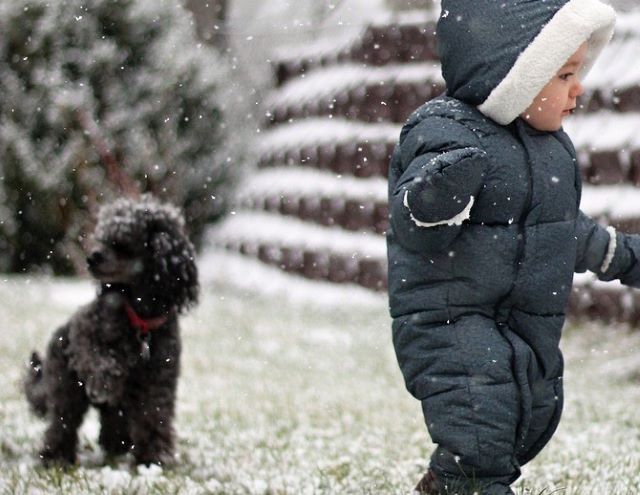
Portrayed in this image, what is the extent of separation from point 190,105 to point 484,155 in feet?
42.8

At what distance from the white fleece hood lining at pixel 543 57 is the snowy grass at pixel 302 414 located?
1427 mm

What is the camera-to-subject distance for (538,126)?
12.2 feet

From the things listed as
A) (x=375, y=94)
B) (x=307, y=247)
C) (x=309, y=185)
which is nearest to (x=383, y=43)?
(x=375, y=94)

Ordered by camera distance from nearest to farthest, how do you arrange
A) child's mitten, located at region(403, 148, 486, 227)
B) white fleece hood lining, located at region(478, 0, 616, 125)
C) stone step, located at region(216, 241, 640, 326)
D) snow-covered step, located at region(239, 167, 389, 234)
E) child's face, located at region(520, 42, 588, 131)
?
child's mitten, located at region(403, 148, 486, 227), white fleece hood lining, located at region(478, 0, 616, 125), child's face, located at region(520, 42, 588, 131), stone step, located at region(216, 241, 640, 326), snow-covered step, located at region(239, 167, 389, 234)

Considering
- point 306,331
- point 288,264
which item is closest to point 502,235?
point 306,331

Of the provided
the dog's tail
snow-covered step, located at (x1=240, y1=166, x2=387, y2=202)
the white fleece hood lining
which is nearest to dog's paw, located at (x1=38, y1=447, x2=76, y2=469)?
the dog's tail

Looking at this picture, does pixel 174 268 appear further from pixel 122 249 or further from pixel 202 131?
pixel 202 131

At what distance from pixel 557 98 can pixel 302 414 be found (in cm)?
379

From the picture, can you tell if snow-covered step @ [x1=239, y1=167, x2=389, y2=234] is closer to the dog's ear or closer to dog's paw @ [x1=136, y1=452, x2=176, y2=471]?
the dog's ear

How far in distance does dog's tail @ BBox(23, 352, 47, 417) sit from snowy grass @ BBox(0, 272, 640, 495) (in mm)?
242

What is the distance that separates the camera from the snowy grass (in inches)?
180

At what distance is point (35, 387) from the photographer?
18.0ft

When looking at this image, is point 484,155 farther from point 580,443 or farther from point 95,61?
point 95,61

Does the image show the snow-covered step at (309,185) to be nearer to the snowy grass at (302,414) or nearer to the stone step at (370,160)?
the stone step at (370,160)
